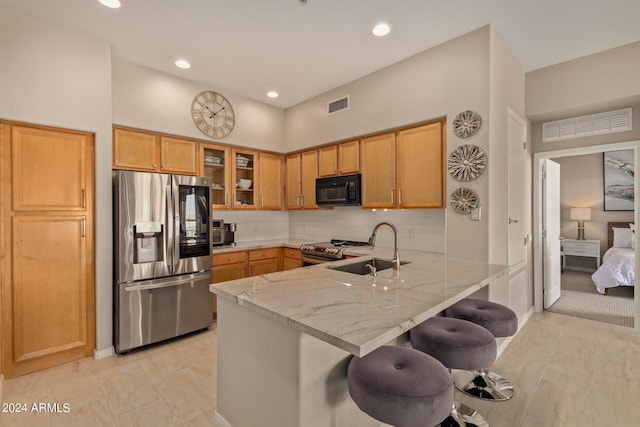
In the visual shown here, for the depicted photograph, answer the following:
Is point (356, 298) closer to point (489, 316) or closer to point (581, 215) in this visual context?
point (489, 316)

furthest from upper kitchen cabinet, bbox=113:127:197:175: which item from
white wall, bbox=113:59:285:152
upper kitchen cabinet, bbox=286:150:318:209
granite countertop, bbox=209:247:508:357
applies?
granite countertop, bbox=209:247:508:357

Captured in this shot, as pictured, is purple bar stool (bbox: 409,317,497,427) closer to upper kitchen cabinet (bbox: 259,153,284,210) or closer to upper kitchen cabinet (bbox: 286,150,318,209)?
upper kitchen cabinet (bbox: 286,150,318,209)

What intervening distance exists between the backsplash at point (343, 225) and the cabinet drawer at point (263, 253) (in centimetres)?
57

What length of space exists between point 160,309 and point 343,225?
8.16 ft

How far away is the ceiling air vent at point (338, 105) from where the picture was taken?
3.85 meters

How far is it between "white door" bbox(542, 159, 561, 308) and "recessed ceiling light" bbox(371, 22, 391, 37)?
277 centimetres

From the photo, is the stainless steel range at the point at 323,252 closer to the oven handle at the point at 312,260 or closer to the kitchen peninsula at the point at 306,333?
the oven handle at the point at 312,260

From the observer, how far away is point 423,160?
Result: 124 inches

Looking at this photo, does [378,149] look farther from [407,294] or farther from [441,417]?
[441,417]

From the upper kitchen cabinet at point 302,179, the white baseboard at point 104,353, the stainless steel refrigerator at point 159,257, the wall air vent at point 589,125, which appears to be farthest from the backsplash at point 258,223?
the wall air vent at point 589,125

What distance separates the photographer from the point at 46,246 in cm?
260

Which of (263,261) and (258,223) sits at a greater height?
(258,223)

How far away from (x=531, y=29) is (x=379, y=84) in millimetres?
1444

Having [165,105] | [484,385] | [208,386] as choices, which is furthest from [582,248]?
[165,105]
